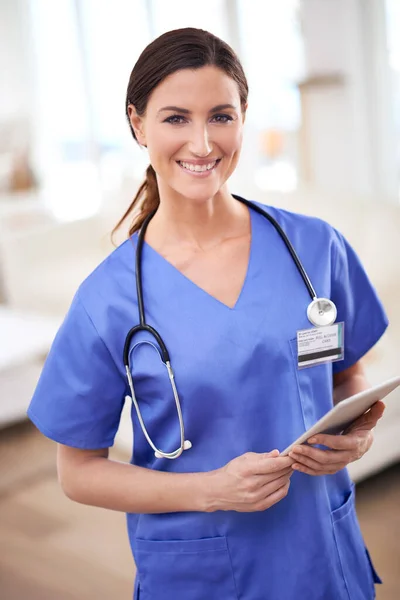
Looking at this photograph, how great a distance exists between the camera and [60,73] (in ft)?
26.3

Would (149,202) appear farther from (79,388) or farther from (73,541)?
(73,541)

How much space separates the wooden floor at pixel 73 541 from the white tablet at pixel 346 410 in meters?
1.23

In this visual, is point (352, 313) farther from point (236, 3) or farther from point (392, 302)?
point (236, 3)

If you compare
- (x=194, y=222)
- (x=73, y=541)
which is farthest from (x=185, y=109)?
(x=73, y=541)

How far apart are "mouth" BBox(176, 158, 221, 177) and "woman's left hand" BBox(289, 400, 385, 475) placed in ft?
1.23

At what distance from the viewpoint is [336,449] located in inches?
43.8

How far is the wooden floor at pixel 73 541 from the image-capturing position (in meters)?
2.35

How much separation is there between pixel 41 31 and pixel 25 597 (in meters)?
6.79

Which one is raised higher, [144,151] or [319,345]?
[144,151]

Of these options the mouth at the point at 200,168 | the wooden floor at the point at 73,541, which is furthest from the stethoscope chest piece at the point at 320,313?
the wooden floor at the point at 73,541

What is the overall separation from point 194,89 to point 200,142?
70 millimetres

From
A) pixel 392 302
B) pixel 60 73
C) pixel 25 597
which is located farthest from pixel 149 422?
pixel 60 73

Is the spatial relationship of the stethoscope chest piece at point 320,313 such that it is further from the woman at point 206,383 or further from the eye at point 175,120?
the eye at point 175,120

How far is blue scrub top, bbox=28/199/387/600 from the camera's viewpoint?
112 centimetres
